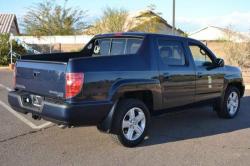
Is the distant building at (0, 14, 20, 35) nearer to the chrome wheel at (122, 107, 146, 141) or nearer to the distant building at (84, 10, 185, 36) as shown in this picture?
the distant building at (84, 10, 185, 36)

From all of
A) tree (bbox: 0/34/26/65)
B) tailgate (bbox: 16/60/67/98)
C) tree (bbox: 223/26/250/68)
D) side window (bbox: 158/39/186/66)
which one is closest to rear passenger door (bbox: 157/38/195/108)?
side window (bbox: 158/39/186/66)

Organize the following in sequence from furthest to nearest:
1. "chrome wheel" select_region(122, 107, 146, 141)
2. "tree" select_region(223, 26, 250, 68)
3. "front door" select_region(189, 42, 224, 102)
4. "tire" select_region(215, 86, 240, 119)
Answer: "tree" select_region(223, 26, 250, 68) → "tire" select_region(215, 86, 240, 119) → "front door" select_region(189, 42, 224, 102) → "chrome wheel" select_region(122, 107, 146, 141)

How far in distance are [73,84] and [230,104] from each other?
14.8 ft

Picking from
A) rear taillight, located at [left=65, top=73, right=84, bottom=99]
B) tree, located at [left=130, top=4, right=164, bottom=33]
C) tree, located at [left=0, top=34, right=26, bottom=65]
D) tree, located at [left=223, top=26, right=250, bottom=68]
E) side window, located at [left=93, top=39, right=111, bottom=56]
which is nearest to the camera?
rear taillight, located at [left=65, top=73, right=84, bottom=99]

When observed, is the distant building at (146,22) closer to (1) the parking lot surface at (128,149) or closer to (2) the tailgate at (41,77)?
(1) the parking lot surface at (128,149)

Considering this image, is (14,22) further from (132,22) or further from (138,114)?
(138,114)

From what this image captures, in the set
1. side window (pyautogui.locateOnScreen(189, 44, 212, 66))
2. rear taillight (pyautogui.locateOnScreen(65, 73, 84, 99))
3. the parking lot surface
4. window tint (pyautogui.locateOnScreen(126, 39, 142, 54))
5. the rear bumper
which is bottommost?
the parking lot surface

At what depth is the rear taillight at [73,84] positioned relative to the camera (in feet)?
19.6

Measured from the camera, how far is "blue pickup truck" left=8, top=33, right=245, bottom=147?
20.0 feet

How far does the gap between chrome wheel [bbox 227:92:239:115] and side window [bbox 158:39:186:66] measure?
79.0 inches

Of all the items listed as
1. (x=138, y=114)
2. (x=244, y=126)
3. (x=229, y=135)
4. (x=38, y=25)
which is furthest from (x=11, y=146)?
(x=38, y=25)

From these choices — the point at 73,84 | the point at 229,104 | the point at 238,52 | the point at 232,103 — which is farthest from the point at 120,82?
the point at 238,52

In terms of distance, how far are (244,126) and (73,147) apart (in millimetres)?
3677

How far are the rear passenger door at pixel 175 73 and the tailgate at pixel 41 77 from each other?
1.85 meters
